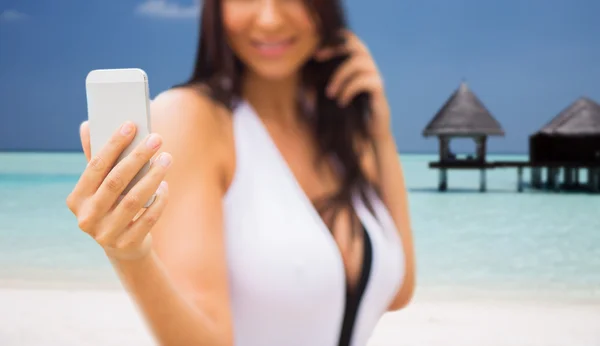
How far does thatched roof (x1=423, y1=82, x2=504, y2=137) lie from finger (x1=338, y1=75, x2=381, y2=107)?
56.4 ft

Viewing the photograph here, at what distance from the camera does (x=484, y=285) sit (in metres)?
8.51

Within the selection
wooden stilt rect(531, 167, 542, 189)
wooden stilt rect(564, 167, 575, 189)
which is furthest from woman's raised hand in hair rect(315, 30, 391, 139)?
wooden stilt rect(564, 167, 575, 189)

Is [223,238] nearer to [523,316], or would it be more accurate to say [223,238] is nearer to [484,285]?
[523,316]

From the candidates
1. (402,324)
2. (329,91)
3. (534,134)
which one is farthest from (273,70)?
(534,134)

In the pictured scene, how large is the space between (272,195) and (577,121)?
19588mm

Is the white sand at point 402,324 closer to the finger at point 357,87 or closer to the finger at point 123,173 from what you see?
the finger at point 357,87

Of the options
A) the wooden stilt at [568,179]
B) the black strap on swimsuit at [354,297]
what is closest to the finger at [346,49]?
the black strap on swimsuit at [354,297]

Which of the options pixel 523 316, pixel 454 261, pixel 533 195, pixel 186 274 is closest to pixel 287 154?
pixel 186 274

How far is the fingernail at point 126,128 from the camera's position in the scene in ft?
2.45

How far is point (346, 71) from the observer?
1274mm

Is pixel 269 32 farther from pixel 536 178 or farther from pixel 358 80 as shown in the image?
pixel 536 178

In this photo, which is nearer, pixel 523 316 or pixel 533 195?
pixel 523 316

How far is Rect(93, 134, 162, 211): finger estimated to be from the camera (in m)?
0.72

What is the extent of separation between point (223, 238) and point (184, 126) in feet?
0.57
